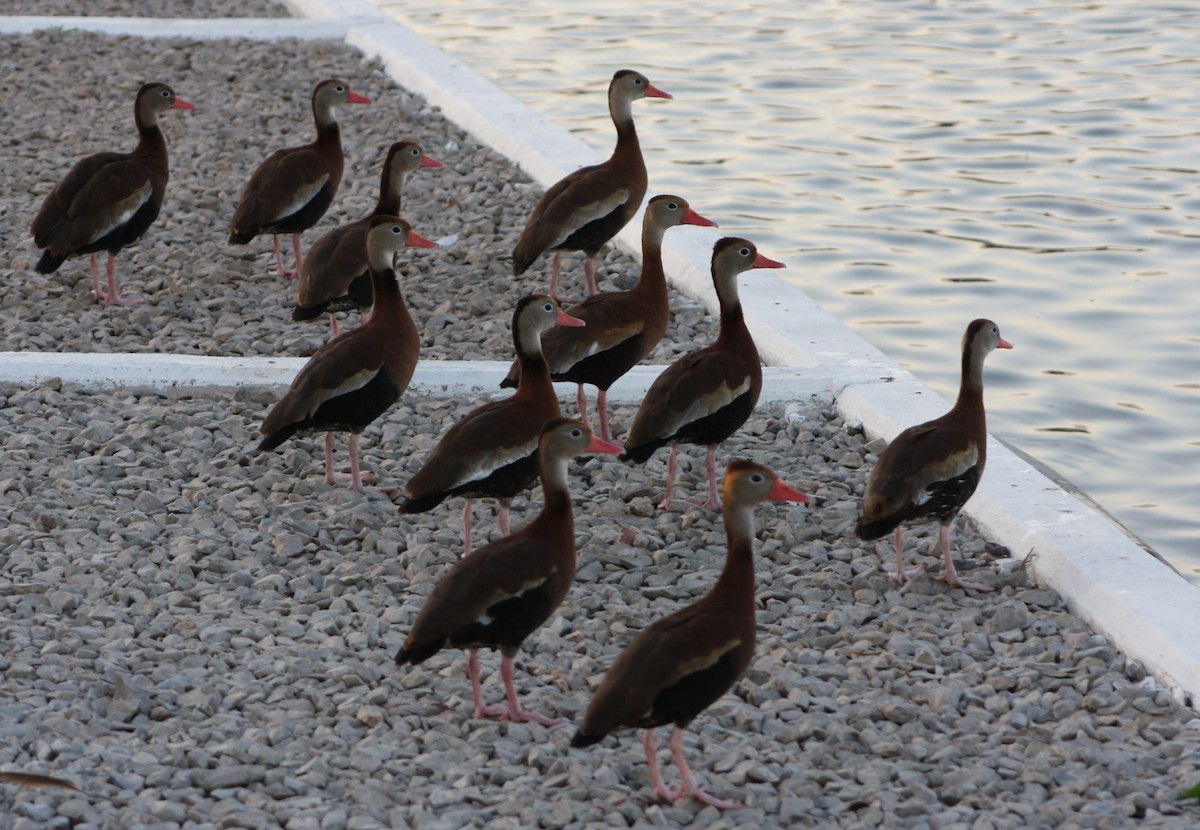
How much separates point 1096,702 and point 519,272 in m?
4.01

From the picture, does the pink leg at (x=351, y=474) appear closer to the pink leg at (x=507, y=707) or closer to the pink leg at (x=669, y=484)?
the pink leg at (x=669, y=484)

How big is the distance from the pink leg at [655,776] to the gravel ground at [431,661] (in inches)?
2.2

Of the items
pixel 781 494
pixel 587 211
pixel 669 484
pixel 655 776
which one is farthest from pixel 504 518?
pixel 587 211

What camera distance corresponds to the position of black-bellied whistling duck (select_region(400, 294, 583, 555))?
5590 millimetres

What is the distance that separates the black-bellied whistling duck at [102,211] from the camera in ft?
27.5

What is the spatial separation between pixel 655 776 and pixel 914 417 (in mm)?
2816

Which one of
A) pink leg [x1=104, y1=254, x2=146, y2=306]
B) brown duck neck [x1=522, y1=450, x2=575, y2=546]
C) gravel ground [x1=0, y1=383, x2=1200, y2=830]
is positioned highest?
brown duck neck [x1=522, y1=450, x2=575, y2=546]

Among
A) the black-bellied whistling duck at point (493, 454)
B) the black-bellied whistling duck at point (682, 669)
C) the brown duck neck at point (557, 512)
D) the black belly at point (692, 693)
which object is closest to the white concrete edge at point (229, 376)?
the black-bellied whistling duck at point (493, 454)

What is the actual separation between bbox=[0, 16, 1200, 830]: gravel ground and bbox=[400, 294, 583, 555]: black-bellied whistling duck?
0.32 metres

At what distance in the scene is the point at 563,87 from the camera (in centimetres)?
1616

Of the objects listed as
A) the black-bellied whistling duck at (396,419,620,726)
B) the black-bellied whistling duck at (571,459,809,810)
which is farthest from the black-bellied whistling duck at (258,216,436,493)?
the black-bellied whistling duck at (571,459,809,810)

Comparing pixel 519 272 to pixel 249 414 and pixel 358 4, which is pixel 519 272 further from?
pixel 358 4

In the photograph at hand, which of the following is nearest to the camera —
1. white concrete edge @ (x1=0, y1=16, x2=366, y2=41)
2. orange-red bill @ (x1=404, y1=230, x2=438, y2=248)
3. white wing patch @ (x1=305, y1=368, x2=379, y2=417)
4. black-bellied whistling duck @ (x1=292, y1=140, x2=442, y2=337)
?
white wing patch @ (x1=305, y1=368, x2=379, y2=417)

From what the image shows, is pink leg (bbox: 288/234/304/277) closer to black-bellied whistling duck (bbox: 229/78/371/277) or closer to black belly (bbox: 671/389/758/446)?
black-bellied whistling duck (bbox: 229/78/371/277)
